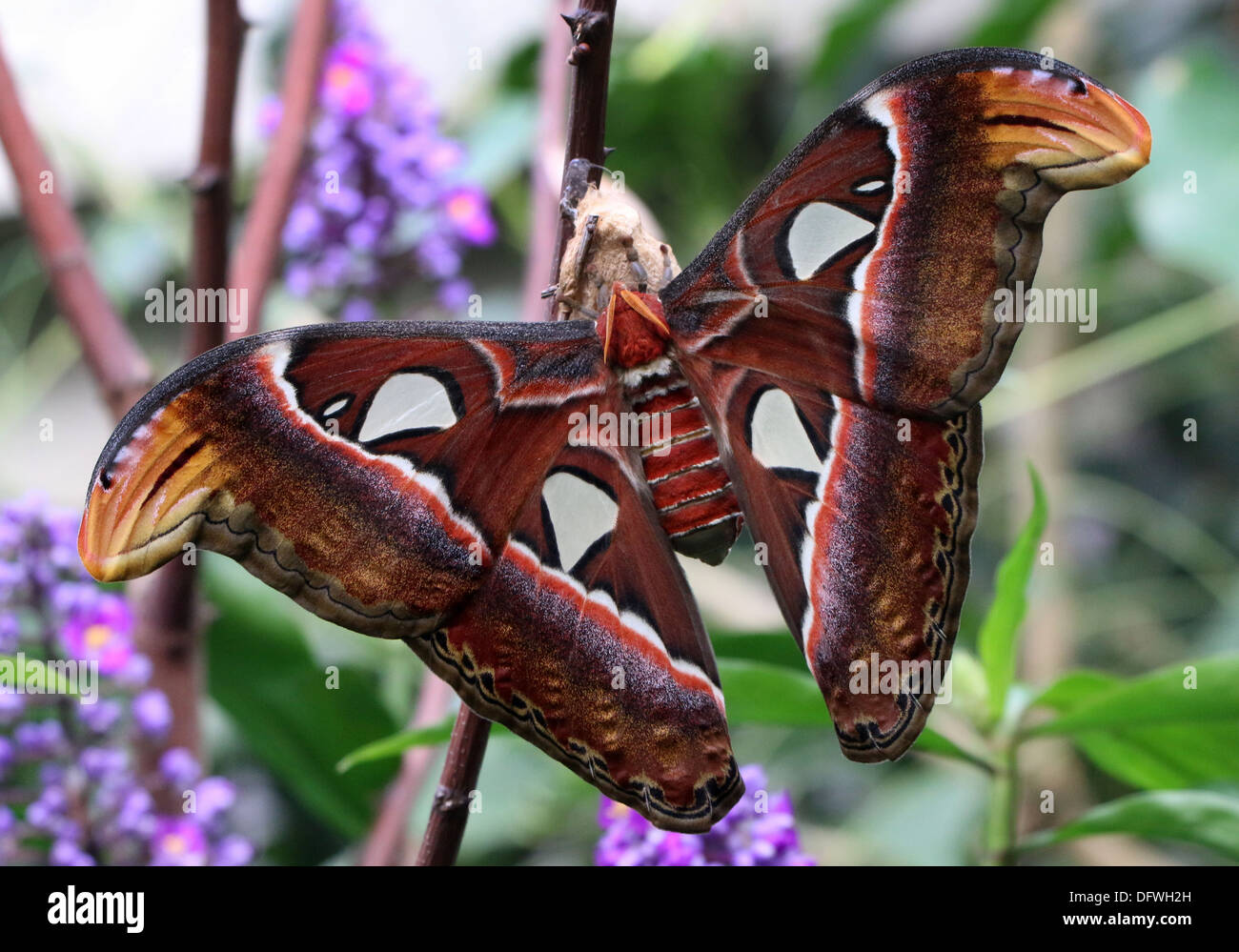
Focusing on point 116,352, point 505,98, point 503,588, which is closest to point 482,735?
point 503,588

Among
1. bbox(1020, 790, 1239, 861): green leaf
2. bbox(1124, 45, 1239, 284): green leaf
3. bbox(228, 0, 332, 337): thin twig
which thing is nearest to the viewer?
bbox(1020, 790, 1239, 861): green leaf

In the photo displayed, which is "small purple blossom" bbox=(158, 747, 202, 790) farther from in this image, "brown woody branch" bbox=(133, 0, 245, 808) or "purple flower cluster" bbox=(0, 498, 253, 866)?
"brown woody branch" bbox=(133, 0, 245, 808)

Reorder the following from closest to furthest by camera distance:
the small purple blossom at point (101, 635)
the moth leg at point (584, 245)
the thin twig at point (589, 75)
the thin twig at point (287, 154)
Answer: the thin twig at point (589, 75) → the moth leg at point (584, 245) → the small purple blossom at point (101, 635) → the thin twig at point (287, 154)

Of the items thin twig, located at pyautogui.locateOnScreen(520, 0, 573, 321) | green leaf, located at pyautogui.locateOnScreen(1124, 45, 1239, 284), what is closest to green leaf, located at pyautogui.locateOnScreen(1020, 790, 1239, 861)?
thin twig, located at pyautogui.locateOnScreen(520, 0, 573, 321)

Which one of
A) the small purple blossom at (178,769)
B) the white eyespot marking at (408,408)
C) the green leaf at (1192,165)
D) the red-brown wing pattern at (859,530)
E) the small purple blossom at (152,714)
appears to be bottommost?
the small purple blossom at (178,769)

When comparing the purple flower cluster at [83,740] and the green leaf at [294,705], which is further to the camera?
the green leaf at [294,705]

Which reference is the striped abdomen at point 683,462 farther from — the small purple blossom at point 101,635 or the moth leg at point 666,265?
the small purple blossom at point 101,635

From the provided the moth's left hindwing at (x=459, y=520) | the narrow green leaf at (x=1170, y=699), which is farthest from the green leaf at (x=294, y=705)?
the narrow green leaf at (x=1170, y=699)
